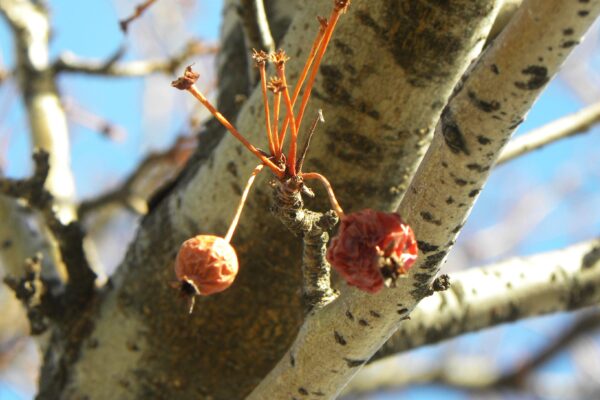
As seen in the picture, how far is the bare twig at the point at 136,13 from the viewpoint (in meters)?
1.54

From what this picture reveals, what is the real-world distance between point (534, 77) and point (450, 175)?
176mm

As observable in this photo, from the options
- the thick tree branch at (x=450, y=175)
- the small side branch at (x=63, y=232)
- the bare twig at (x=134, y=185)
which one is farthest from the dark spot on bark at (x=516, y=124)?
the bare twig at (x=134, y=185)

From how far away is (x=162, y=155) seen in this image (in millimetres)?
3025

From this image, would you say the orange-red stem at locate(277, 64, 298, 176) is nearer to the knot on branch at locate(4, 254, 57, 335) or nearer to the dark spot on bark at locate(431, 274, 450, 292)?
the dark spot on bark at locate(431, 274, 450, 292)

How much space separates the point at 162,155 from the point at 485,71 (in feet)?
7.11

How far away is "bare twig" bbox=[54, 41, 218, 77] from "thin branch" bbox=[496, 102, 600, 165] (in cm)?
153

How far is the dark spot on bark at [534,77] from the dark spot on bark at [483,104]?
0.12ft

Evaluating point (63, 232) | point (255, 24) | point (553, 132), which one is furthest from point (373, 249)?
point (553, 132)

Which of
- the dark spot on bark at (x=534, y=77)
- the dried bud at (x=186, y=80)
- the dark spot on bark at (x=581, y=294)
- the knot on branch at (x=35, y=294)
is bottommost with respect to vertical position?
the dried bud at (x=186, y=80)

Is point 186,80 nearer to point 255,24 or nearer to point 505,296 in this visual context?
point 255,24

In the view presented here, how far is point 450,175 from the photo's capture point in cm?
105

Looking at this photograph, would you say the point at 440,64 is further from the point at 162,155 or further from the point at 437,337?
the point at 162,155

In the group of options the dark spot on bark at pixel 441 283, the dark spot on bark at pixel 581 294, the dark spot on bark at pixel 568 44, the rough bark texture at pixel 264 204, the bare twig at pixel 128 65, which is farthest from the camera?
the bare twig at pixel 128 65

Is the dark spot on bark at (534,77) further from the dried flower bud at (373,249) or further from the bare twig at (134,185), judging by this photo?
the bare twig at (134,185)
